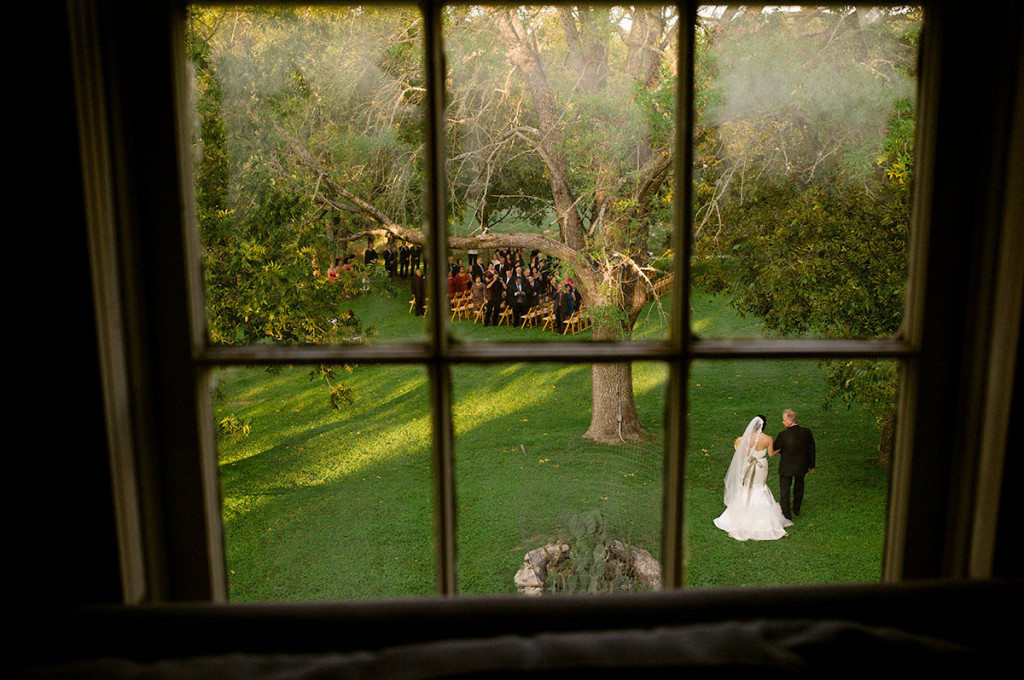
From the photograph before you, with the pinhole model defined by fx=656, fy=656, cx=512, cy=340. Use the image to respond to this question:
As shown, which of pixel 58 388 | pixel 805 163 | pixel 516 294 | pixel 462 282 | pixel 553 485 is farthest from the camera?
pixel 553 485

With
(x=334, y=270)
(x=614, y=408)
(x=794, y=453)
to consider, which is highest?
(x=334, y=270)

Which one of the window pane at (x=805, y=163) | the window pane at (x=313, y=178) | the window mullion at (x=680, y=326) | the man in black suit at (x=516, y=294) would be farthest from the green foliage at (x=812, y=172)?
the man in black suit at (x=516, y=294)

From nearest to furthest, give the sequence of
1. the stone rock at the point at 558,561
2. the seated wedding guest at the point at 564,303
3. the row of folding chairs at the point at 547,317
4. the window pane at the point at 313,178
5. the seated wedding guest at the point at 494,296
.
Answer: the window pane at the point at 313,178
the stone rock at the point at 558,561
the row of folding chairs at the point at 547,317
the seated wedding guest at the point at 494,296
the seated wedding guest at the point at 564,303

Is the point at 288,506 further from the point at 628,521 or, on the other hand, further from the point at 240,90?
the point at 240,90

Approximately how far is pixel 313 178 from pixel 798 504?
644 centimetres

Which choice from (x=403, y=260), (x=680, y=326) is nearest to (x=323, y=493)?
(x=403, y=260)

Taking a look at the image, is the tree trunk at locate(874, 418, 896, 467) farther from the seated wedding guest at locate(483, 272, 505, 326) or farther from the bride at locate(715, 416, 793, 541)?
the seated wedding guest at locate(483, 272, 505, 326)

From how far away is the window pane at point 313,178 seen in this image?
8.17 ft

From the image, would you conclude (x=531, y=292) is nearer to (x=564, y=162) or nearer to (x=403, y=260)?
(x=564, y=162)

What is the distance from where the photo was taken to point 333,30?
257 cm

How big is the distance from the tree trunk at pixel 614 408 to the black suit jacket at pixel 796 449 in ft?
6.61

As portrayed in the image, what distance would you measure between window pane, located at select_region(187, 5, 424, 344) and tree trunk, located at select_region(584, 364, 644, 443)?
4240 millimetres

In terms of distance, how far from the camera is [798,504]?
7.56m

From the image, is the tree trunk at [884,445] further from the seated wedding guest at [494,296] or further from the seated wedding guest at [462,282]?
the seated wedding guest at [462,282]
